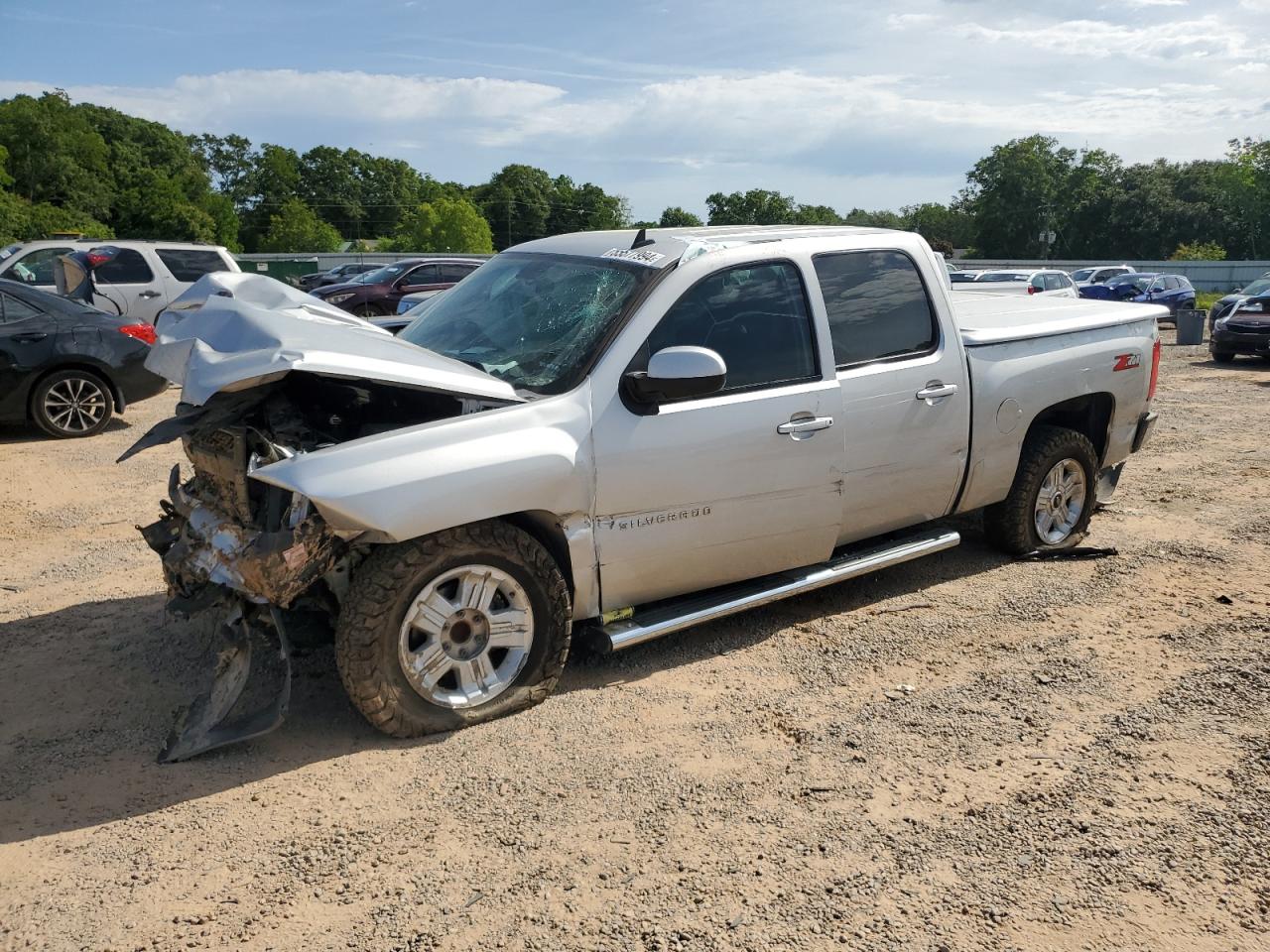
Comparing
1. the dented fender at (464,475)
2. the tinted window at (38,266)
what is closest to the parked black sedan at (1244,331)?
the dented fender at (464,475)

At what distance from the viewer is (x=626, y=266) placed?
4578 mm

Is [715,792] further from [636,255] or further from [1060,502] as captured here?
[1060,502]

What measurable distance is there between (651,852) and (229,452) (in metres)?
2.17

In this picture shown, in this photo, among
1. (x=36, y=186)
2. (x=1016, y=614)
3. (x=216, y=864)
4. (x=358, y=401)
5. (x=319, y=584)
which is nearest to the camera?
(x=216, y=864)

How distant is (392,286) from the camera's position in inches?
846

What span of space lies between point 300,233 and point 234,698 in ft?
256

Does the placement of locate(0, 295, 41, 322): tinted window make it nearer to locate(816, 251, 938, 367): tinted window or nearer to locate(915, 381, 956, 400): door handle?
locate(816, 251, 938, 367): tinted window

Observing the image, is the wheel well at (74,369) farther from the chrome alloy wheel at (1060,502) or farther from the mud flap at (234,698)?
the chrome alloy wheel at (1060,502)

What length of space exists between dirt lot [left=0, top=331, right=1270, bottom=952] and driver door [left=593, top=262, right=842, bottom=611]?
53 centimetres

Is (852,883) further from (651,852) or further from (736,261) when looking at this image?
(736,261)

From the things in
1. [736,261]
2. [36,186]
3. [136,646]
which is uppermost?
[36,186]

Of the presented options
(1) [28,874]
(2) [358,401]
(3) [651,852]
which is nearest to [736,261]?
(2) [358,401]

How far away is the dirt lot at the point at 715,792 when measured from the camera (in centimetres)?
296

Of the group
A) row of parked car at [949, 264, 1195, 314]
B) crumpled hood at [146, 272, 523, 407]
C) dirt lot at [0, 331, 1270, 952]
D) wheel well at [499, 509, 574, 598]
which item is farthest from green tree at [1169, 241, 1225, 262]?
crumpled hood at [146, 272, 523, 407]
